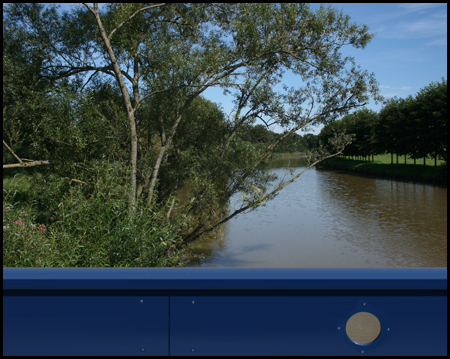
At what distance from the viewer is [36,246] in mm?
4941

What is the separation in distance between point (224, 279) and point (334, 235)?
16.4 metres

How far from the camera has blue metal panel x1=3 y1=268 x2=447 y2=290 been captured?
78.5 inches

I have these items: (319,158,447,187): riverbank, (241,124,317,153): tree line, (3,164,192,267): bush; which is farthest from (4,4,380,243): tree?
(319,158,447,187): riverbank

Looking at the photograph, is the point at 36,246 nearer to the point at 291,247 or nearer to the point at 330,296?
the point at 330,296

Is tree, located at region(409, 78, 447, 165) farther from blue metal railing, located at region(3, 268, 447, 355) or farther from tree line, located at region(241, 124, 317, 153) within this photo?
blue metal railing, located at region(3, 268, 447, 355)

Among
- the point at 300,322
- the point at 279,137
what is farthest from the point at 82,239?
the point at 279,137

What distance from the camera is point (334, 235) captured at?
1766cm

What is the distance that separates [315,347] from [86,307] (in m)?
1.15

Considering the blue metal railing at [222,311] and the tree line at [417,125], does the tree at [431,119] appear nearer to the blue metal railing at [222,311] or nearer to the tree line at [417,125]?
the tree line at [417,125]

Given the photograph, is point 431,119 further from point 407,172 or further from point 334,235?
point 334,235

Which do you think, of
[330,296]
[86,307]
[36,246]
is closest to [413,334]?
[330,296]

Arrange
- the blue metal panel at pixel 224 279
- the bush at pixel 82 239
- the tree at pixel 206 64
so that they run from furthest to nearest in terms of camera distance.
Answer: the tree at pixel 206 64 < the bush at pixel 82 239 < the blue metal panel at pixel 224 279

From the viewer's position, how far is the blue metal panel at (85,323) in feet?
A: 6.74

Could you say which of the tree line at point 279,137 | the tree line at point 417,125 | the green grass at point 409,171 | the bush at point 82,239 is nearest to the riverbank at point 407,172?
the green grass at point 409,171
